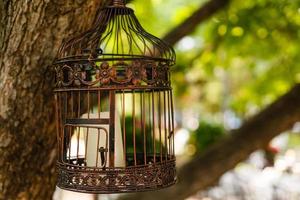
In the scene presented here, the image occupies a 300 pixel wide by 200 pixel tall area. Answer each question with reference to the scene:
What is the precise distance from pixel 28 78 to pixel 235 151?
58.3 inches

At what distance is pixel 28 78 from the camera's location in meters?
1.39

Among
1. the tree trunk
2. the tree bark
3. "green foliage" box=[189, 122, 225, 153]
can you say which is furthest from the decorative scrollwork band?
"green foliage" box=[189, 122, 225, 153]

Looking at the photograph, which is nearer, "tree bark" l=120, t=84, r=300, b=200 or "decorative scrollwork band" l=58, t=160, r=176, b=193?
"decorative scrollwork band" l=58, t=160, r=176, b=193

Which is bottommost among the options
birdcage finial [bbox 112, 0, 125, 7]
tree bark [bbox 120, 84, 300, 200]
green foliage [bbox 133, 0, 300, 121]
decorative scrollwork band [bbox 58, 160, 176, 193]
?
decorative scrollwork band [bbox 58, 160, 176, 193]

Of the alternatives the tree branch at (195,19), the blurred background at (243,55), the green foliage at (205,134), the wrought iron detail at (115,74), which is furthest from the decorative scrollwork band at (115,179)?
the green foliage at (205,134)

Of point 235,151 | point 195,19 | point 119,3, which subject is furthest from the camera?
point 195,19

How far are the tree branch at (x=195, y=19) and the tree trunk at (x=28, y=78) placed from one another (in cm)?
140

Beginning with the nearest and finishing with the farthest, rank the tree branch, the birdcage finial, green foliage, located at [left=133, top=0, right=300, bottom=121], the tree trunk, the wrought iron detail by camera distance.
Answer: the wrought iron detail < the birdcage finial < the tree trunk < green foliage, located at [left=133, top=0, right=300, bottom=121] < the tree branch

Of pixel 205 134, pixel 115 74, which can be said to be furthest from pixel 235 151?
pixel 205 134

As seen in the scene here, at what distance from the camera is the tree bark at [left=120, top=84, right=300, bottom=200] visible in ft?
8.29

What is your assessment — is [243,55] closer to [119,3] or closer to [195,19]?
[195,19]

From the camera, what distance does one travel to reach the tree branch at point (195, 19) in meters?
2.79

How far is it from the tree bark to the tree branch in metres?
0.70

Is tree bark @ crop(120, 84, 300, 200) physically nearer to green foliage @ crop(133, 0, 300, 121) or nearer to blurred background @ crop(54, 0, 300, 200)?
blurred background @ crop(54, 0, 300, 200)
